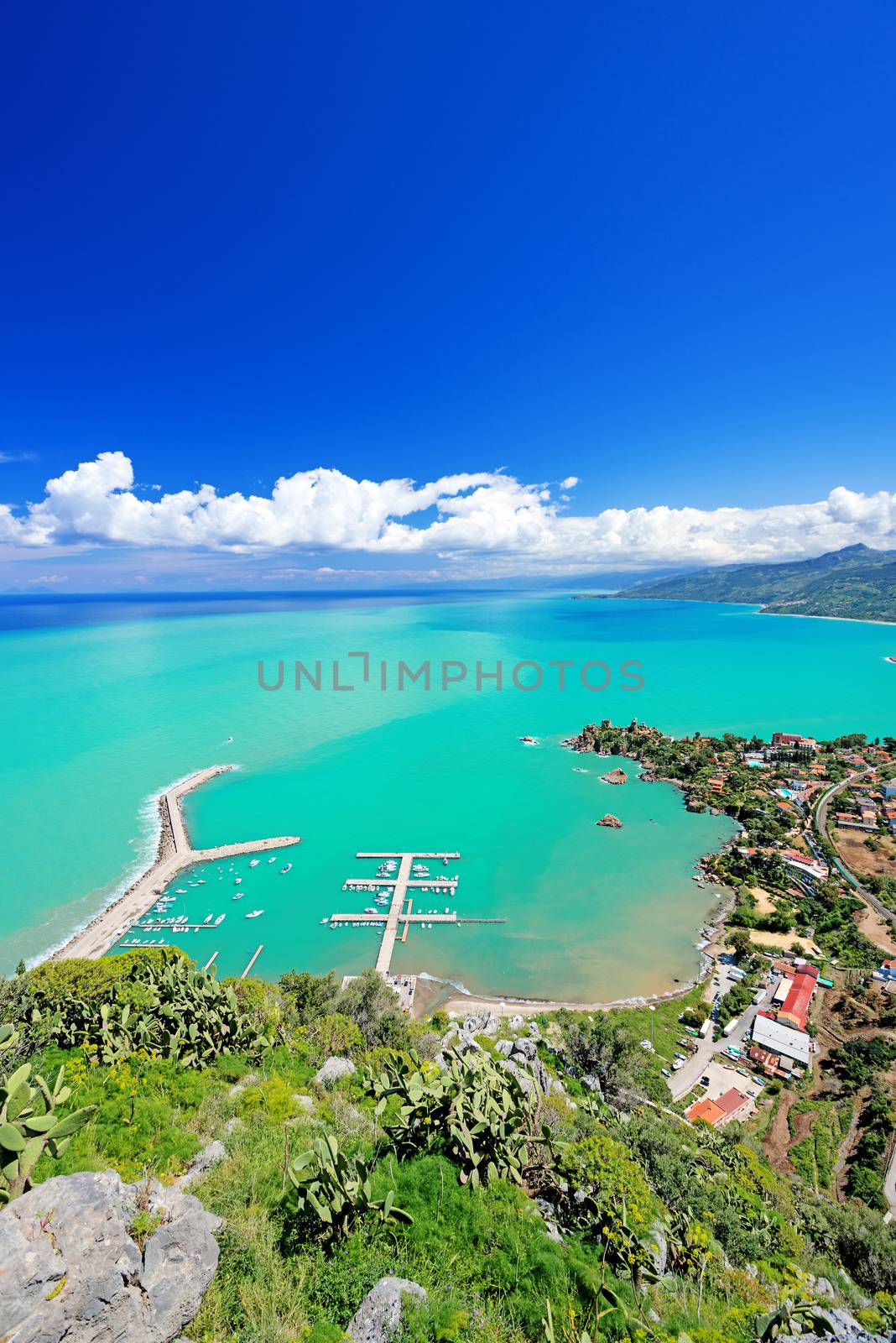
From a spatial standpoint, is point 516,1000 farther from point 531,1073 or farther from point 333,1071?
point 333,1071

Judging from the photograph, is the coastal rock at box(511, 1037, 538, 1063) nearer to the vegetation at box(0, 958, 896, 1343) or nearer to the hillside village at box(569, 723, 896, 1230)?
the vegetation at box(0, 958, 896, 1343)

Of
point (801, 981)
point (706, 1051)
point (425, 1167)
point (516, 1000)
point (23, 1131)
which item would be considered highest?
point (23, 1131)

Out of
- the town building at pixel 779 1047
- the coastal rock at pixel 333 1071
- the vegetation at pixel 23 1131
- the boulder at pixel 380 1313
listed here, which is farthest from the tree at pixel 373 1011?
the town building at pixel 779 1047

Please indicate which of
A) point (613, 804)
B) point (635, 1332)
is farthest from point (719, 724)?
point (635, 1332)

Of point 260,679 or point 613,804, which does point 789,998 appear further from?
point 260,679

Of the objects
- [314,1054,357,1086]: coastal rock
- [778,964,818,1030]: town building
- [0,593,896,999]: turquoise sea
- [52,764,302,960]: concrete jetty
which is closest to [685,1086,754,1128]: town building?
[778,964,818,1030]: town building

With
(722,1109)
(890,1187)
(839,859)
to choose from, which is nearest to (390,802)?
(722,1109)
